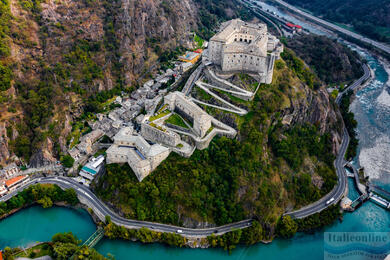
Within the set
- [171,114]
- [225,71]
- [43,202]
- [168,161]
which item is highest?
[225,71]

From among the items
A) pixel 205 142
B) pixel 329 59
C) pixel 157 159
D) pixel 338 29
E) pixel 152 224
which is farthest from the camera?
pixel 338 29

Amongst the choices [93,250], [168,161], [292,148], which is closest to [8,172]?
[93,250]

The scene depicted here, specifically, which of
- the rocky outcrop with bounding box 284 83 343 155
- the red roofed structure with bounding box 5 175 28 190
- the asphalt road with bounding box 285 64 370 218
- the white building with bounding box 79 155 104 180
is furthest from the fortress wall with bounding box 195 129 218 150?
the red roofed structure with bounding box 5 175 28 190

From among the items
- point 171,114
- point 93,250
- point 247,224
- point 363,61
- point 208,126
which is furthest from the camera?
point 363,61

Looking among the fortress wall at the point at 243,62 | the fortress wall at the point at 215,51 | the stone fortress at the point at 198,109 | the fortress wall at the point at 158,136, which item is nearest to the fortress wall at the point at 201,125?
the stone fortress at the point at 198,109

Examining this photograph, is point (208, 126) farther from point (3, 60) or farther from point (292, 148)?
point (3, 60)

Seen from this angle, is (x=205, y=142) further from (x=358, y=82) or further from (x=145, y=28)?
(x=358, y=82)

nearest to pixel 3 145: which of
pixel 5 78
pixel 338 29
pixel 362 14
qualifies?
pixel 5 78
